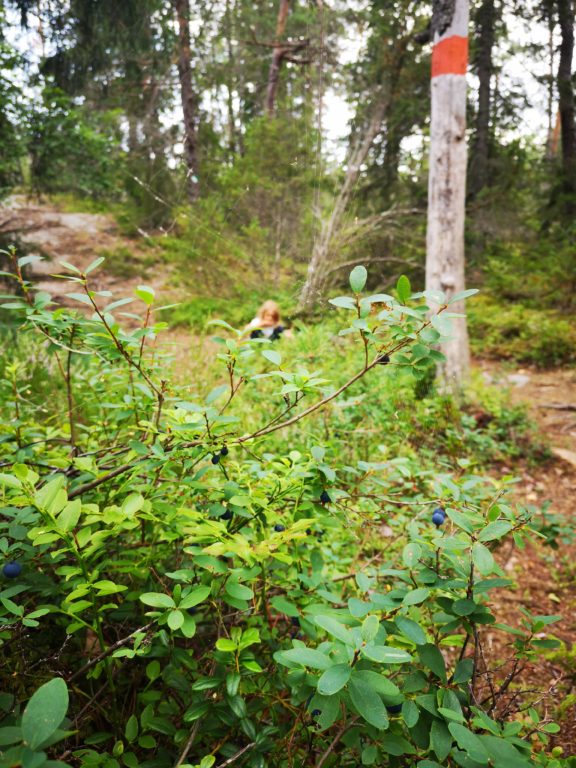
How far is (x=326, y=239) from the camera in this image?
3.69m

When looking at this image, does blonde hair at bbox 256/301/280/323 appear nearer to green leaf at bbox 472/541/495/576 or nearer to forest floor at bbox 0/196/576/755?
forest floor at bbox 0/196/576/755

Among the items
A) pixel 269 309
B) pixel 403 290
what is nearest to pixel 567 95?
pixel 269 309

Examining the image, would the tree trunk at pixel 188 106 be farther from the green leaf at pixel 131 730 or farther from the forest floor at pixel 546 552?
the green leaf at pixel 131 730

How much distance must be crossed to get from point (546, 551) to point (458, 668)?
6.89 ft

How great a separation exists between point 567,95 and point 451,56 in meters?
6.72

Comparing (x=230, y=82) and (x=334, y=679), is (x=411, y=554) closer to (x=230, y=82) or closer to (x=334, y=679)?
(x=334, y=679)

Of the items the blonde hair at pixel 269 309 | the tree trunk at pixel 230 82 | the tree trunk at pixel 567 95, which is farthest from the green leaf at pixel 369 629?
the tree trunk at pixel 567 95

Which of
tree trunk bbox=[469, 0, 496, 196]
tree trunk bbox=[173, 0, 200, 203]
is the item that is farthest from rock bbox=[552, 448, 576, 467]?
tree trunk bbox=[469, 0, 496, 196]

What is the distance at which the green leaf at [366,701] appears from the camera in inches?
21.4

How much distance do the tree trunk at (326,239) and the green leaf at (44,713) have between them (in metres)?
1.66

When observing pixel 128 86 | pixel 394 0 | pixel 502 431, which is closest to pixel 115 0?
pixel 128 86

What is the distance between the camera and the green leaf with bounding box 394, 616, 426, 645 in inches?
27.1

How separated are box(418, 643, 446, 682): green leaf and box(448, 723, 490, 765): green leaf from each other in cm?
13

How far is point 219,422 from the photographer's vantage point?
913 mm
